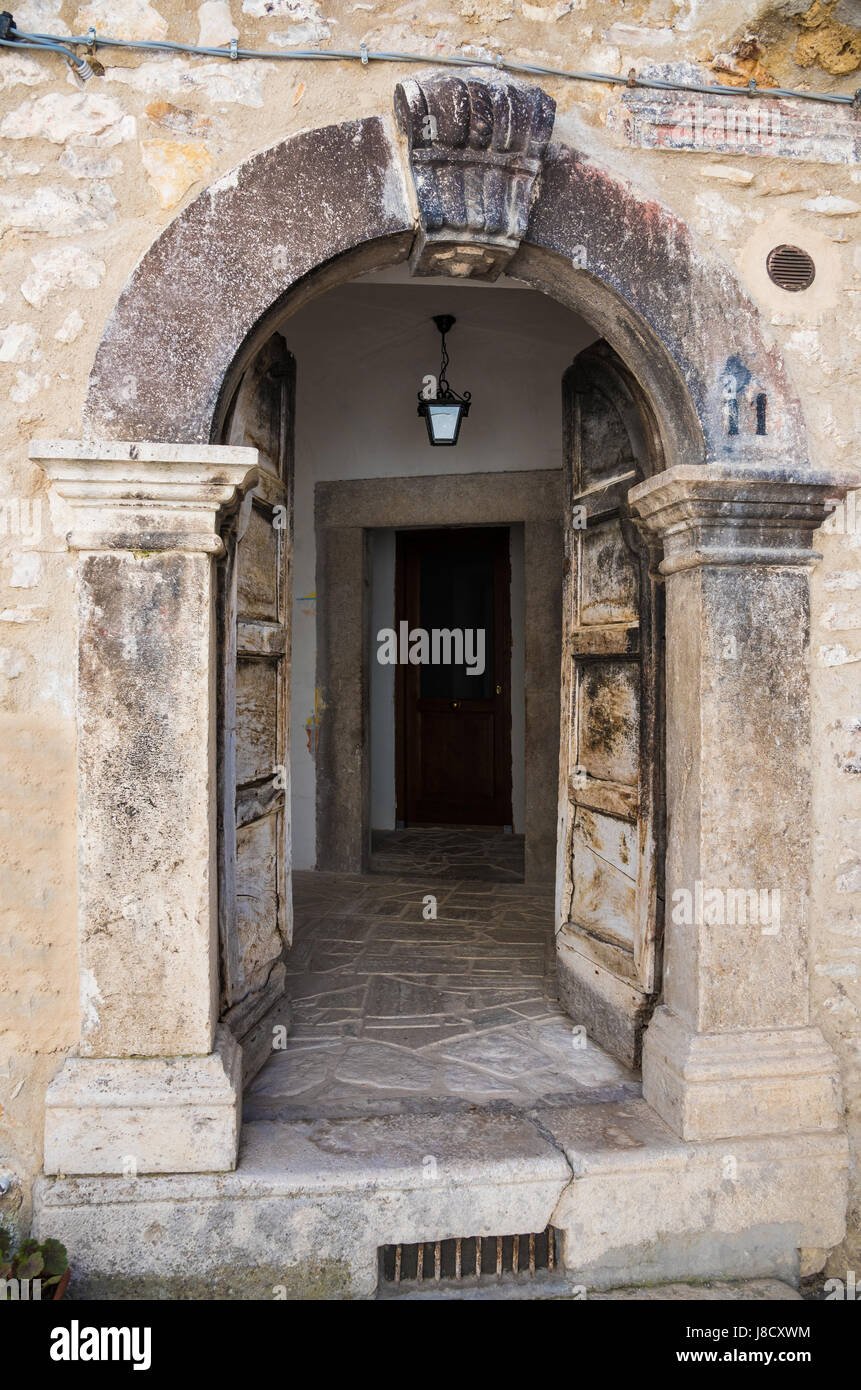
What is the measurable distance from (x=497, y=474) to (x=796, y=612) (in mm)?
3147

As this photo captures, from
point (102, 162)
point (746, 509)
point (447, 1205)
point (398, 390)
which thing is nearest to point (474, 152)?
point (102, 162)

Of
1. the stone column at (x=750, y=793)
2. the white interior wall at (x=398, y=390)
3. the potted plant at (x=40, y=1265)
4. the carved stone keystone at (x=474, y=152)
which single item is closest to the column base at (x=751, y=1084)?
the stone column at (x=750, y=793)

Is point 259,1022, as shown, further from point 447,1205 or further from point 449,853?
point 449,853

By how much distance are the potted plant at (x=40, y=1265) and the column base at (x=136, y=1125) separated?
0.58 feet

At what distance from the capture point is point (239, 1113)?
2391 mm

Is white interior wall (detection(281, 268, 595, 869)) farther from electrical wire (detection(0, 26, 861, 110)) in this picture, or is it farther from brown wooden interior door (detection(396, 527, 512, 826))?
electrical wire (detection(0, 26, 861, 110))

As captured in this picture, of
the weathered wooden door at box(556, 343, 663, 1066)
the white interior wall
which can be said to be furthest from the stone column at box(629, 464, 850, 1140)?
the white interior wall

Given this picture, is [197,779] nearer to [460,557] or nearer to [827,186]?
[827,186]

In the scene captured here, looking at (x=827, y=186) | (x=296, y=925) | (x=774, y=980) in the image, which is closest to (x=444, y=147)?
(x=827, y=186)

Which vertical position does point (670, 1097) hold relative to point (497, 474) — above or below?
below

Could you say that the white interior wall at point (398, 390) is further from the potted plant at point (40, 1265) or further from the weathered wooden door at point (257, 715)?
the potted plant at point (40, 1265)

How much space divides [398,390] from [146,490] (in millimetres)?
3691

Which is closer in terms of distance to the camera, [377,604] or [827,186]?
[827,186]

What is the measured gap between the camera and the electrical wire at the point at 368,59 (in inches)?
92.7
